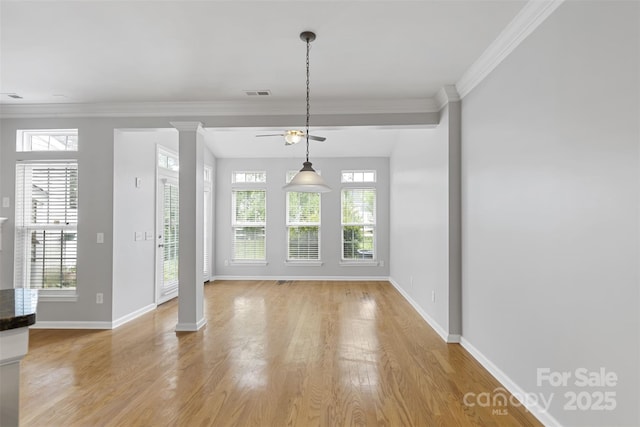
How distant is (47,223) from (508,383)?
534cm

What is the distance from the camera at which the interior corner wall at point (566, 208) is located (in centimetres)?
163

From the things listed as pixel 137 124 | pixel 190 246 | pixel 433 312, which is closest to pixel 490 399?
pixel 433 312

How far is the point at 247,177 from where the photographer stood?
7727 mm

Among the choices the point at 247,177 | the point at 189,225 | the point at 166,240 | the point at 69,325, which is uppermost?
the point at 247,177

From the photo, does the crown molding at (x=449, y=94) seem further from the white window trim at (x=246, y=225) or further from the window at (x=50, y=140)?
the white window trim at (x=246, y=225)

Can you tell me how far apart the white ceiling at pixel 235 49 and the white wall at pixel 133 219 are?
0.75m

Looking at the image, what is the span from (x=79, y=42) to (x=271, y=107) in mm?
1955

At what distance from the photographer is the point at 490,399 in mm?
2520

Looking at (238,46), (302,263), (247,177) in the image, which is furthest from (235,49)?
(302,263)

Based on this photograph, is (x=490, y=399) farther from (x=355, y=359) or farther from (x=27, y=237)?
(x=27, y=237)

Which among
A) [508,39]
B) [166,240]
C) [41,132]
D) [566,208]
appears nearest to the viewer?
[566,208]

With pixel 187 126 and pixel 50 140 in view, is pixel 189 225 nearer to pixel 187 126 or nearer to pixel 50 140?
pixel 187 126

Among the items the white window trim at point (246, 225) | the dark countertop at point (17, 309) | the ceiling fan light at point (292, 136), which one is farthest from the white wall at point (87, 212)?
the white window trim at point (246, 225)

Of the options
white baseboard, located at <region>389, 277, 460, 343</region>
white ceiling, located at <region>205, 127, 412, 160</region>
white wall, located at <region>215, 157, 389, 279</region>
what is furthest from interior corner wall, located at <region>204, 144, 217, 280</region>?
white baseboard, located at <region>389, 277, 460, 343</region>
